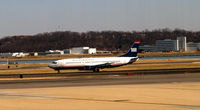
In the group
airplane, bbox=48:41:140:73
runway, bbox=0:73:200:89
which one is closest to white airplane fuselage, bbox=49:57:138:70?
airplane, bbox=48:41:140:73

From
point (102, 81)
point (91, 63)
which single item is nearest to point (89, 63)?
point (91, 63)

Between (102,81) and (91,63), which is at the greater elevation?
(91,63)

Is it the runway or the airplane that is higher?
the airplane

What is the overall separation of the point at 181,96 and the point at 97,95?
6585mm

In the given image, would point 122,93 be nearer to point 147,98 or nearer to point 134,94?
point 134,94

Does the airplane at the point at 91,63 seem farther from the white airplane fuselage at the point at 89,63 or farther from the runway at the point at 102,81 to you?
the runway at the point at 102,81

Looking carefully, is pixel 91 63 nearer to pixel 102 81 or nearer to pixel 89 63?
pixel 89 63

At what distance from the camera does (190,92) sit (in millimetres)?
26656

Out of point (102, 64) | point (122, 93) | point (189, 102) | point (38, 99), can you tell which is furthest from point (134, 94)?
point (102, 64)

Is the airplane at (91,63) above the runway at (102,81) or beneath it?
above

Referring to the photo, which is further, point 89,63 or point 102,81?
point 89,63

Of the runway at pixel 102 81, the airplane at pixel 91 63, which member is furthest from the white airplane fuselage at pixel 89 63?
the runway at pixel 102 81

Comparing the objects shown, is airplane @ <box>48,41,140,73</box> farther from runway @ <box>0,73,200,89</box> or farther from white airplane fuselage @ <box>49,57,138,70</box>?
runway @ <box>0,73,200,89</box>

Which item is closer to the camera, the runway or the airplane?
the runway
